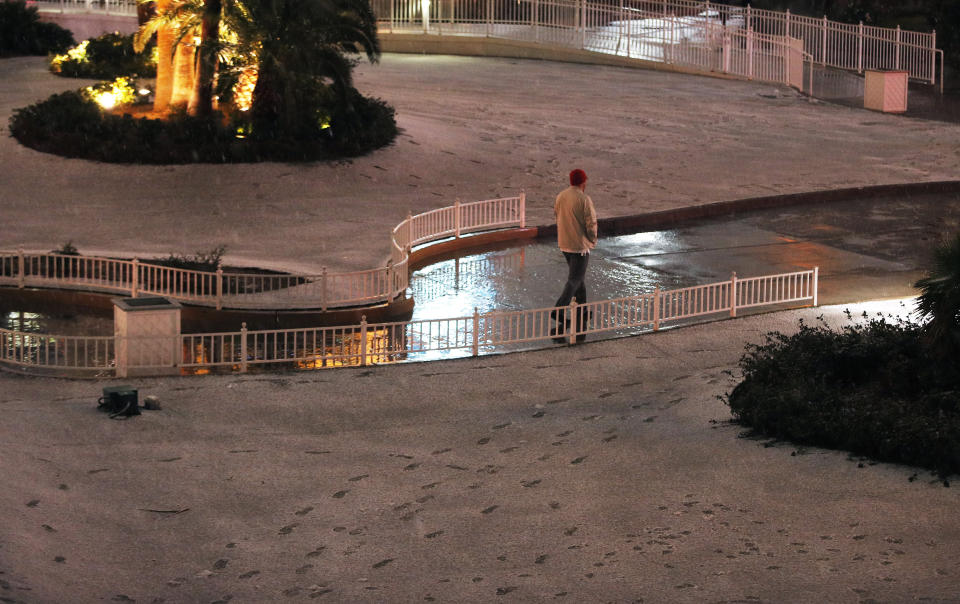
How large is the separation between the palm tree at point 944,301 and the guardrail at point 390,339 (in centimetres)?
432

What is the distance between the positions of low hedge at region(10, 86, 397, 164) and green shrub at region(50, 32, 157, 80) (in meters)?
4.98

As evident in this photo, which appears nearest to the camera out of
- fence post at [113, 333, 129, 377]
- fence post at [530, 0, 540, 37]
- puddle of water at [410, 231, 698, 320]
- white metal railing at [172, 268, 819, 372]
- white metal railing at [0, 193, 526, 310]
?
fence post at [113, 333, 129, 377]

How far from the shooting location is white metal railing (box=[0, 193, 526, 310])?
16641 mm

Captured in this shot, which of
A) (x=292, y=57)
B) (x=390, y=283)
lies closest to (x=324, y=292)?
(x=390, y=283)

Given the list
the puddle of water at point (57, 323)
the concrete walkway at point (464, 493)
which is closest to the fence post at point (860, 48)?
the concrete walkway at point (464, 493)

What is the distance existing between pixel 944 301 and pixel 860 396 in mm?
1093

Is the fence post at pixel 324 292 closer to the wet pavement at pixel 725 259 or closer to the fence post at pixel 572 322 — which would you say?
the wet pavement at pixel 725 259

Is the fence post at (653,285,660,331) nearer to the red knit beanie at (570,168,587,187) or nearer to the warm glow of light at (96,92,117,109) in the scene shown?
the red knit beanie at (570,168,587,187)

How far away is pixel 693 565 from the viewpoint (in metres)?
8.95

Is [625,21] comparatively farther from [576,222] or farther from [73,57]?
[576,222]

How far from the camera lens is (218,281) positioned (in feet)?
53.9

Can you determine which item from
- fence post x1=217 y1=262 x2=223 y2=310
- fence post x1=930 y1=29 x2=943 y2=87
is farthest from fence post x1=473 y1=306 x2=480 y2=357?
fence post x1=930 y1=29 x2=943 y2=87

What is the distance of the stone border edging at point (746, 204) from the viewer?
22812mm

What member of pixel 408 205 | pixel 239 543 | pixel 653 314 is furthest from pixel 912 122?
pixel 239 543
